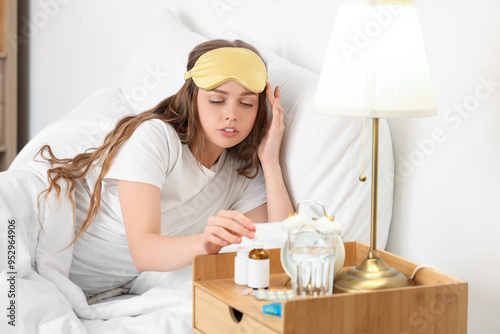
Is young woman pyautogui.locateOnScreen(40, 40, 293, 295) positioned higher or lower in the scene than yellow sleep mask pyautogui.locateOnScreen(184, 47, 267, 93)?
lower

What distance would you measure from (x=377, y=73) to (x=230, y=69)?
0.50 m

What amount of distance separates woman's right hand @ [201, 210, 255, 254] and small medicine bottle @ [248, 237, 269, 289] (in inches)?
1.0

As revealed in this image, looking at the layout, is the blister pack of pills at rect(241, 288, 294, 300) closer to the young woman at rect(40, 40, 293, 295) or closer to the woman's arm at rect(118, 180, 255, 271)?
the woman's arm at rect(118, 180, 255, 271)

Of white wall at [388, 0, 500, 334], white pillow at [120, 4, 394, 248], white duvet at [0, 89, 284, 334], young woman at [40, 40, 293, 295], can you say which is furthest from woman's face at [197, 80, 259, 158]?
white wall at [388, 0, 500, 334]

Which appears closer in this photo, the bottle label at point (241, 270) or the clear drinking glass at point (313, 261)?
the clear drinking glass at point (313, 261)

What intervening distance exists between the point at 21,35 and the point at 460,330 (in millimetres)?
2810

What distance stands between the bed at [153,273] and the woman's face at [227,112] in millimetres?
115

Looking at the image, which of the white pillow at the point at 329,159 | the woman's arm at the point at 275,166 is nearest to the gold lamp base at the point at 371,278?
the white pillow at the point at 329,159

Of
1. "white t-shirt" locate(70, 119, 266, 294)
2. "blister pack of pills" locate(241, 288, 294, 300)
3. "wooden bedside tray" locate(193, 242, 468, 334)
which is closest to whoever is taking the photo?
"wooden bedside tray" locate(193, 242, 468, 334)

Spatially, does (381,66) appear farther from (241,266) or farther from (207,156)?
(207,156)

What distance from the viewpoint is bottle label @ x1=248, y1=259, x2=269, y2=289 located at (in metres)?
1.02

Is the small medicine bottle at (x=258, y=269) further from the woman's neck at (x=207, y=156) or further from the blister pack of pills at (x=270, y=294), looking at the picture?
the woman's neck at (x=207, y=156)

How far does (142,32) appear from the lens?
2172 millimetres

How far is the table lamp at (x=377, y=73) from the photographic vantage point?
940mm
